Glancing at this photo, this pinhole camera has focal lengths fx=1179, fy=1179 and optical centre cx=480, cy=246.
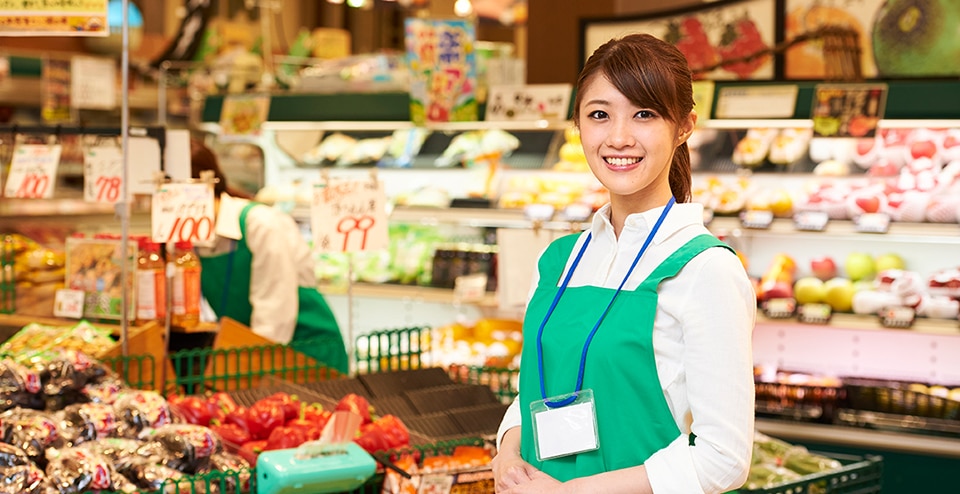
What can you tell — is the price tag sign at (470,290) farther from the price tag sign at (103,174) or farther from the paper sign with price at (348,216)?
the price tag sign at (103,174)

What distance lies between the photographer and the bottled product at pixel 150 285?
12.3ft

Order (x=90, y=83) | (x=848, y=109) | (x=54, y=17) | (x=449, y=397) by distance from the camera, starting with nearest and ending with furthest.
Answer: (x=449, y=397) < (x=54, y=17) < (x=848, y=109) < (x=90, y=83)

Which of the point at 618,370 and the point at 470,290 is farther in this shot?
the point at 470,290

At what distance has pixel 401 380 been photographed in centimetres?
363

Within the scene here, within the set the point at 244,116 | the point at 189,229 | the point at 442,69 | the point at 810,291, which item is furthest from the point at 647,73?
the point at 244,116

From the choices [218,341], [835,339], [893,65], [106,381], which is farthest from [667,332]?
[893,65]

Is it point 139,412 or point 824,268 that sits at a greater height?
point 824,268

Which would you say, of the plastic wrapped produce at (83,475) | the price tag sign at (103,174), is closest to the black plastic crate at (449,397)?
the plastic wrapped produce at (83,475)

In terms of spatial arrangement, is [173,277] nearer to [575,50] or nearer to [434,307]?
[434,307]

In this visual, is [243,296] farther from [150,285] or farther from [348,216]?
[348,216]

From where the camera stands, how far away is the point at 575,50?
704cm

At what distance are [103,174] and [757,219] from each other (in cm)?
277

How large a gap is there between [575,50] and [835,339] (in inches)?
98.7

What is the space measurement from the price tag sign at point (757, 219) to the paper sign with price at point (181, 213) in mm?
2528
